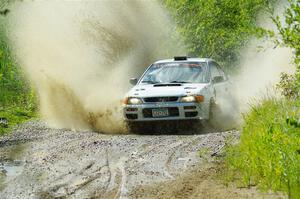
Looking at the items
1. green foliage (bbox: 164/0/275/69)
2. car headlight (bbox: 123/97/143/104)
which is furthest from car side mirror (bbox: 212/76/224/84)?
green foliage (bbox: 164/0/275/69)

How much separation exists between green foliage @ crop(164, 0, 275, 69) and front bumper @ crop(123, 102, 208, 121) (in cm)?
627

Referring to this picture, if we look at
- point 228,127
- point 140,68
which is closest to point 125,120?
point 228,127

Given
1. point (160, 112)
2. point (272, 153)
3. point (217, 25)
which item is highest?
point (217, 25)

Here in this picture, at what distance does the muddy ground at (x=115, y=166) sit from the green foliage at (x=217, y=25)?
7141mm

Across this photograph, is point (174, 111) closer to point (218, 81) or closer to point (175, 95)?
point (175, 95)

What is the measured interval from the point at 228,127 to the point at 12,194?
23.9ft

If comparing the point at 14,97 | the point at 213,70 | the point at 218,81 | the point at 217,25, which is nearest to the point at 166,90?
the point at 218,81

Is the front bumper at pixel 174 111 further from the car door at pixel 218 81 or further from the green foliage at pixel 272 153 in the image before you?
the green foliage at pixel 272 153

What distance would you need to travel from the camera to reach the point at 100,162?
10.2 m

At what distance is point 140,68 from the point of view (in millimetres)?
25281

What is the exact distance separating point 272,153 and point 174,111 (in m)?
6.08

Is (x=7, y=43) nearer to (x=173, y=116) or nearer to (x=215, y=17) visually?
(x=215, y=17)

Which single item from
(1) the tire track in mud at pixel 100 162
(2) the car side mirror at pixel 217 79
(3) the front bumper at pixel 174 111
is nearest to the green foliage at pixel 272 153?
(1) the tire track in mud at pixel 100 162

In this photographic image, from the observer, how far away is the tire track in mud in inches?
325
